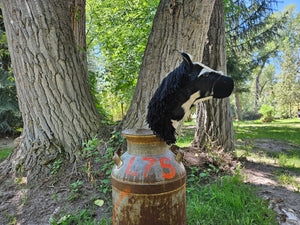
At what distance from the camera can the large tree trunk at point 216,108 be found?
4.34 m

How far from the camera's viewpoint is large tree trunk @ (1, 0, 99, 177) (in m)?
3.01

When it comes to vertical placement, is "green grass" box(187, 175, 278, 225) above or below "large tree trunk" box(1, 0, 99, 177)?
below

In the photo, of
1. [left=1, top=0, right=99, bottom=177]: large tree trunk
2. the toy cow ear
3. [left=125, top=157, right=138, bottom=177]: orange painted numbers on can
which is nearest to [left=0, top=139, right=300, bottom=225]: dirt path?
[left=1, top=0, right=99, bottom=177]: large tree trunk

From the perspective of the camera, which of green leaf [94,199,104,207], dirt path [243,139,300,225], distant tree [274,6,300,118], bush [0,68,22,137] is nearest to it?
dirt path [243,139,300,225]

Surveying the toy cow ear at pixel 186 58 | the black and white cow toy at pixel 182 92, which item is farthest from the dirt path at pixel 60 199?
the toy cow ear at pixel 186 58

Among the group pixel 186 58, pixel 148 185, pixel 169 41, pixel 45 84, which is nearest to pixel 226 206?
pixel 148 185

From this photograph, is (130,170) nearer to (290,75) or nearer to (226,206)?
(226,206)

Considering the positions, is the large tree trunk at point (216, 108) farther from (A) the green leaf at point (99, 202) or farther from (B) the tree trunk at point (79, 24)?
(B) the tree trunk at point (79, 24)

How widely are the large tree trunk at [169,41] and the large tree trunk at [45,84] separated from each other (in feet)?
3.07

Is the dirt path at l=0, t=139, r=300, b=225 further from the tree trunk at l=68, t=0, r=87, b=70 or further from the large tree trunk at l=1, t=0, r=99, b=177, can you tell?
Answer: the tree trunk at l=68, t=0, r=87, b=70

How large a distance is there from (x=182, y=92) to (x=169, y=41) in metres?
1.60

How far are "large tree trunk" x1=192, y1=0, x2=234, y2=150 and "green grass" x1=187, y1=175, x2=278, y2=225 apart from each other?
1387 millimetres

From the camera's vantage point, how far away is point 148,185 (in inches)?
59.7

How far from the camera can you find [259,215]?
2350 mm
